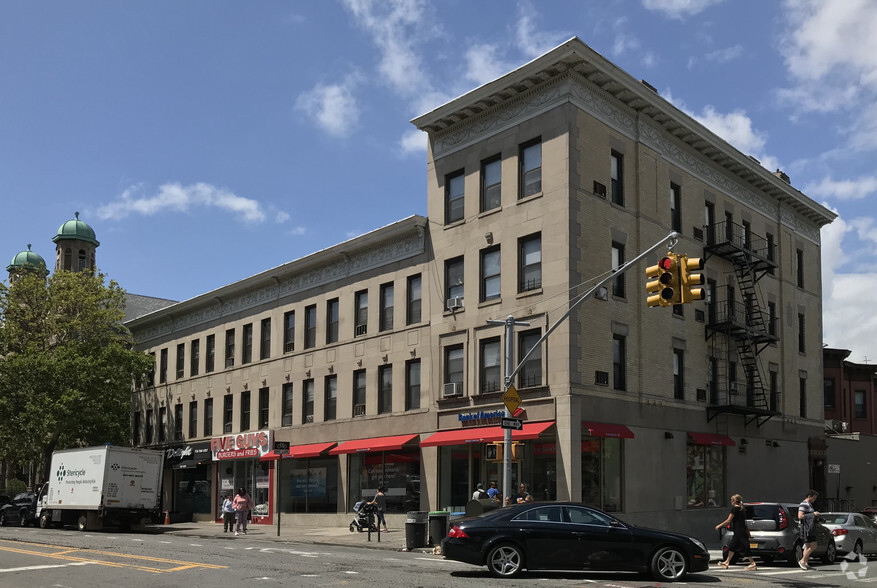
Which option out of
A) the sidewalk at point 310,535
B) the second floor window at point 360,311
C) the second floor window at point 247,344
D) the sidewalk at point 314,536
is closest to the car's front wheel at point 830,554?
the sidewalk at point 314,536

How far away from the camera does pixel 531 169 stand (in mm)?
31375

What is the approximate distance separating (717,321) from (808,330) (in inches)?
384

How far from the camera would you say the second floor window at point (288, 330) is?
42.0 m

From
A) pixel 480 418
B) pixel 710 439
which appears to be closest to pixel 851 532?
pixel 710 439

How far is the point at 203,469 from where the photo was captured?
153 feet

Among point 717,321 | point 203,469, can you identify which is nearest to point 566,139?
point 717,321

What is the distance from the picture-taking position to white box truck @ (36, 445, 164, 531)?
36.0m

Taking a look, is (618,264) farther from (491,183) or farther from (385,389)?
(385,389)

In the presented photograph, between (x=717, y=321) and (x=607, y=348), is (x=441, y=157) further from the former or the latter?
(x=717, y=321)

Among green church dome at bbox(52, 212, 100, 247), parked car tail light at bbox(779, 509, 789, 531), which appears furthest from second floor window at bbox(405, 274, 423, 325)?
green church dome at bbox(52, 212, 100, 247)

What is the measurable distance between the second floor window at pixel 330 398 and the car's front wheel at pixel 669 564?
2369 centimetres

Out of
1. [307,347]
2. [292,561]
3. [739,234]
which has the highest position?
[739,234]

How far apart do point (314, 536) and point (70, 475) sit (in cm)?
1205

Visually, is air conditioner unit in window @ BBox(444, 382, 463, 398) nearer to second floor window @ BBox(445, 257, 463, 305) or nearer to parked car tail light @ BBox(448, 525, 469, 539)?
second floor window @ BBox(445, 257, 463, 305)
